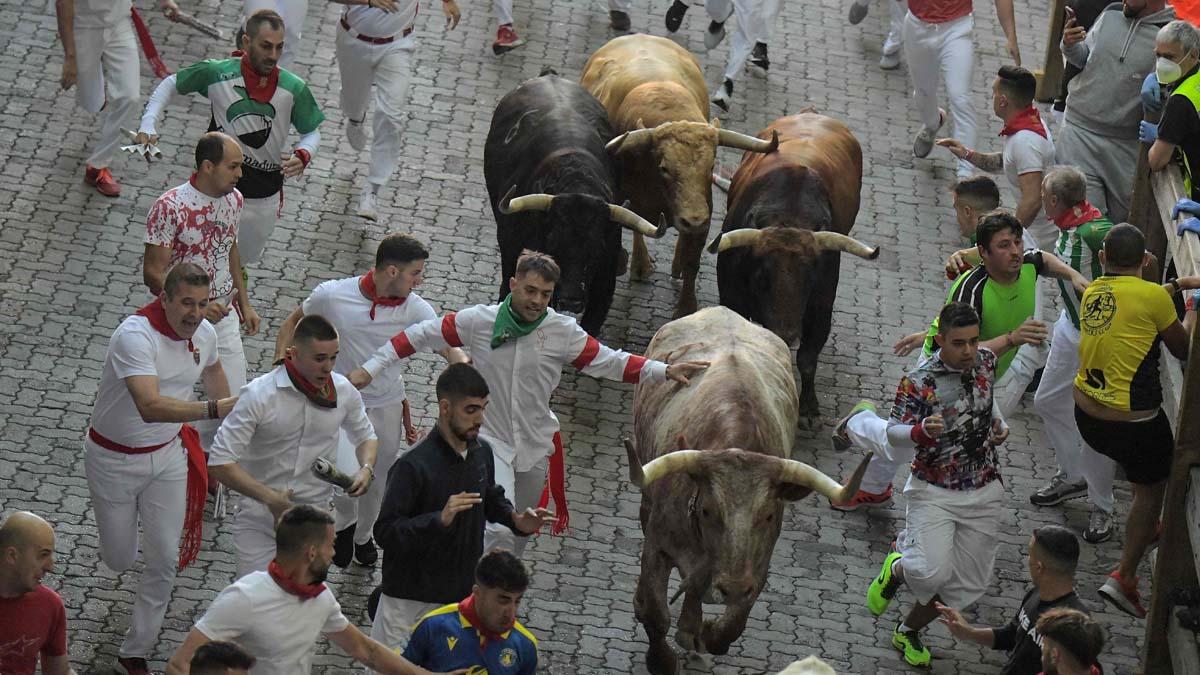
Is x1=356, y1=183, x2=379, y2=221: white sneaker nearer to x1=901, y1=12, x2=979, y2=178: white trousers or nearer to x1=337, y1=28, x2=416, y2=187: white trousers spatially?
x1=337, y1=28, x2=416, y2=187: white trousers

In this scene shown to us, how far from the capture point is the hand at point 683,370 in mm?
9211

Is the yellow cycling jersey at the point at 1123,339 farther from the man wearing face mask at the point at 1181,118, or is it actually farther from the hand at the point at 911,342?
the man wearing face mask at the point at 1181,118

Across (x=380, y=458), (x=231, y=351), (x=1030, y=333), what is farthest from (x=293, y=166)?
(x=1030, y=333)

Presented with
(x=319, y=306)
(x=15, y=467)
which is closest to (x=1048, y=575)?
(x=319, y=306)

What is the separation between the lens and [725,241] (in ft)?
38.4

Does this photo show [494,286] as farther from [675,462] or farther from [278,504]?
[278,504]

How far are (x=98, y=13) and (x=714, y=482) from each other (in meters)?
6.93

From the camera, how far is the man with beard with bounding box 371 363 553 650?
7680 mm

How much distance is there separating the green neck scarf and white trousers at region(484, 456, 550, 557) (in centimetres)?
65

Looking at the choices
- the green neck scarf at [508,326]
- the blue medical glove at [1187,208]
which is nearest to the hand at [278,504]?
the green neck scarf at [508,326]

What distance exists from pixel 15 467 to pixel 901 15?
1000 cm

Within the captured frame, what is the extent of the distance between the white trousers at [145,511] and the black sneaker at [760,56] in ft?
30.7

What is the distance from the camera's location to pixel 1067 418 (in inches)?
432

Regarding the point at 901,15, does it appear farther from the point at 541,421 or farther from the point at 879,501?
the point at 541,421
